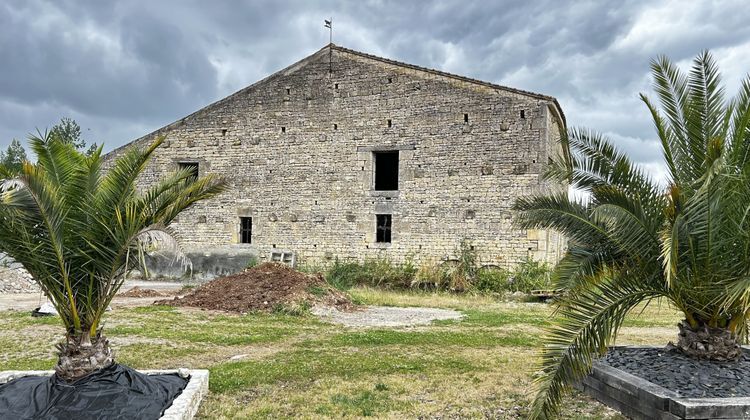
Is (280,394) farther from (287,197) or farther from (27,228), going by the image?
(287,197)

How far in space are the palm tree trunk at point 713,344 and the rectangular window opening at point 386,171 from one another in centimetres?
1243

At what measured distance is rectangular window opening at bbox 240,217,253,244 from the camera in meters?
18.0

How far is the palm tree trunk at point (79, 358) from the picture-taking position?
459cm

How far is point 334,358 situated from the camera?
721cm

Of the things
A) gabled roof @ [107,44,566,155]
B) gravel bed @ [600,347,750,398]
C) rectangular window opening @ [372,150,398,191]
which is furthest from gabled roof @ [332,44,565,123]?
gravel bed @ [600,347,750,398]

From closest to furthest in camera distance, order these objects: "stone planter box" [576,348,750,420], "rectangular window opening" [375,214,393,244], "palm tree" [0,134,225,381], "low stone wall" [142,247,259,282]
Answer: "stone planter box" [576,348,750,420] → "palm tree" [0,134,225,381] → "rectangular window opening" [375,214,393,244] → "low stone wall" [142,247,259,282]

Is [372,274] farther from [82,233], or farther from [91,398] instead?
[91,398]

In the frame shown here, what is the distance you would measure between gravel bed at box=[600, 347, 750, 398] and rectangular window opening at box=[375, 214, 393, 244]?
35.9ft

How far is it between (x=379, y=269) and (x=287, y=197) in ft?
12.7

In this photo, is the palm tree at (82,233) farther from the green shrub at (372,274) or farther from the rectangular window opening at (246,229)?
the rectangular window opening at (246,229)

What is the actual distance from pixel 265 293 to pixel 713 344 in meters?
9.25

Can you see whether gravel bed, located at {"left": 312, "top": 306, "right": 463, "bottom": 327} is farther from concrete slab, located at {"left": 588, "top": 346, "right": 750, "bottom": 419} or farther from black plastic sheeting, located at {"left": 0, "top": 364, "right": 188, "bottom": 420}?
black plastic sheeting, located at {"left": 0, "top": 364, "right": 188, "bottom": 420}

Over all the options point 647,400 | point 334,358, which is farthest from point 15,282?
point 647,400

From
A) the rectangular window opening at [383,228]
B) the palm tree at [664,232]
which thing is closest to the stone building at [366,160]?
the rectangular window opening at [383,228]
